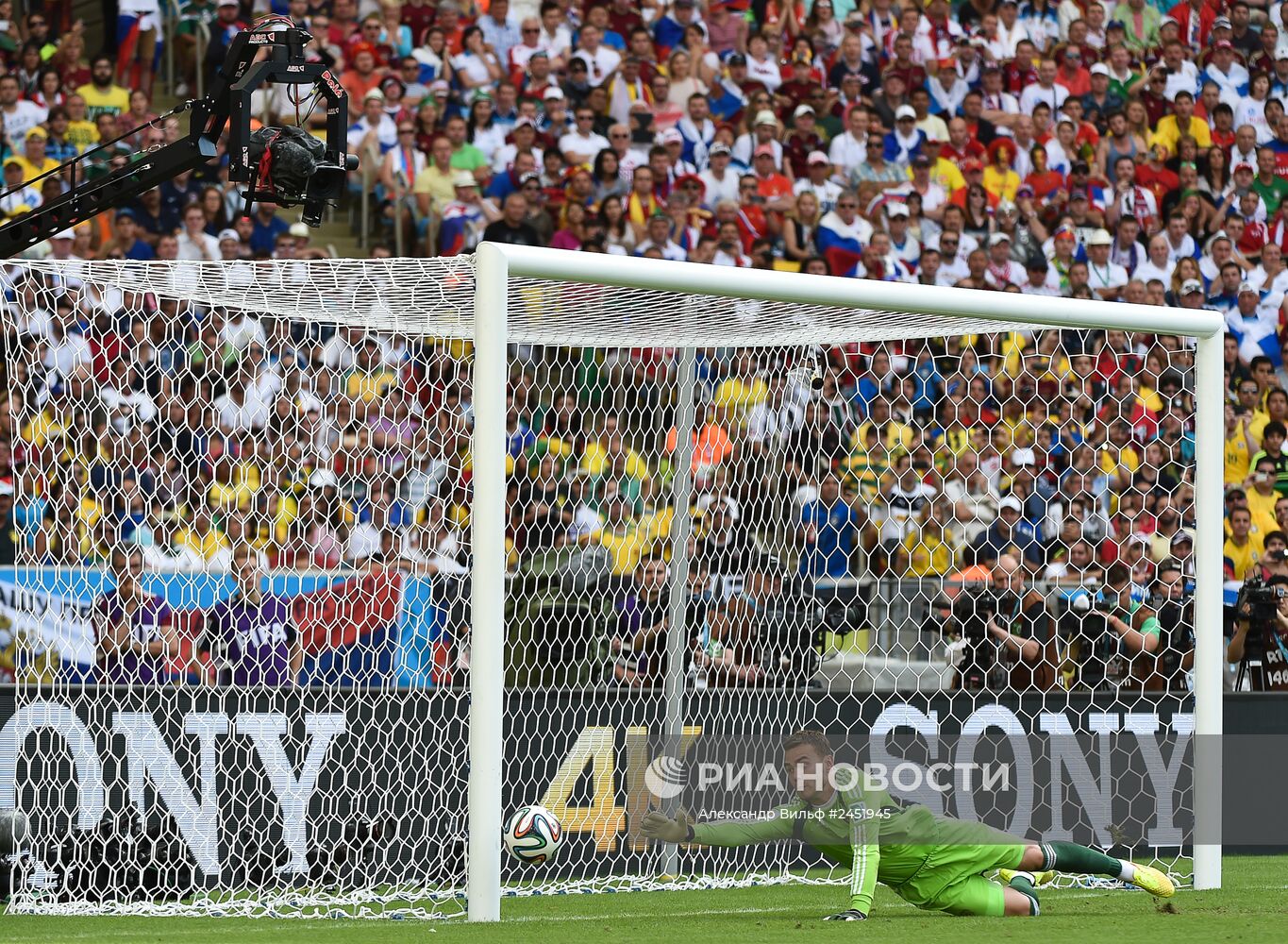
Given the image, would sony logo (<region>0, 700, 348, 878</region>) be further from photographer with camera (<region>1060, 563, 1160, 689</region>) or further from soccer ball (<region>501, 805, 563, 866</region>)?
photographer with camera (<region>1060, 563, 1160, 689</region>)

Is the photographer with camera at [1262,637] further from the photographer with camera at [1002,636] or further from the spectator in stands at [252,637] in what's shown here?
the spectator in stands at [252,637]

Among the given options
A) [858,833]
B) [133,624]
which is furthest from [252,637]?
[858,833]

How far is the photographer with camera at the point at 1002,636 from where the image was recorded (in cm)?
906

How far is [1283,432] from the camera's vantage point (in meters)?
12.6

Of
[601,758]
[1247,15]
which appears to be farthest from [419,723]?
[1247,15]

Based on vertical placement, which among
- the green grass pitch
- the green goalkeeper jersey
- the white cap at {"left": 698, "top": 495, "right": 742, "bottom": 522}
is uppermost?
the white cap at {"left": 698, "top": 495, "right": 742, "bottom": 522}

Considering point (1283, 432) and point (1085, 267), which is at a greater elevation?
point (1085, 267)

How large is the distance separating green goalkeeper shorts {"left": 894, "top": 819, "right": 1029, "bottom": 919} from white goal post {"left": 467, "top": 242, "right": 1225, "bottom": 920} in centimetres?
122

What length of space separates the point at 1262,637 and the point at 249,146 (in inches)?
245

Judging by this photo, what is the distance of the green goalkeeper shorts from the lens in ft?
22.2

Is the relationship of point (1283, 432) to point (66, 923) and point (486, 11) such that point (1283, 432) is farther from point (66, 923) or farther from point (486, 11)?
point (66, 923)

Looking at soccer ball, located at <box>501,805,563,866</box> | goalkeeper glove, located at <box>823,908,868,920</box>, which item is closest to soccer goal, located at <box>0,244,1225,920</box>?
soccer ball, located at <box>501,805,563,866</box>

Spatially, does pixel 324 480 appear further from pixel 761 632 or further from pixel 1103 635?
pixel 1103 635

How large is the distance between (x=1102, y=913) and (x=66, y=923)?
11.7 feet
